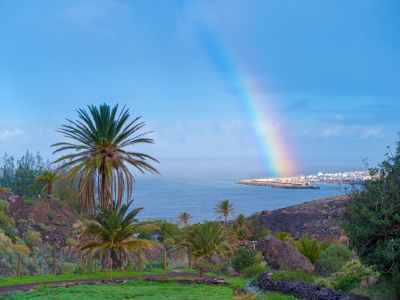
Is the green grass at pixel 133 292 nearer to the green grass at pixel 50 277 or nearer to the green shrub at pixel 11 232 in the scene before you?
the green grass at pixel 50 277

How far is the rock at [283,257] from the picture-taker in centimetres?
2359

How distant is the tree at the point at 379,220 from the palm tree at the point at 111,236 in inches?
524

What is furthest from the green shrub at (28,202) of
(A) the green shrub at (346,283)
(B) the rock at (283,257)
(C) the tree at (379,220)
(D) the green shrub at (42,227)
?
(C) the tree at (379,220)

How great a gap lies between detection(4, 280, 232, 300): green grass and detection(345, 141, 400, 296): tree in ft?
17.4

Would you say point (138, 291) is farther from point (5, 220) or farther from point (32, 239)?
point (5, 220)

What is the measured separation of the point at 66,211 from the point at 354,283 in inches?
1313

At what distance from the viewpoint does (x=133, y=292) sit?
17391mm

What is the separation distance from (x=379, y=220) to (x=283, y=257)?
12.3m

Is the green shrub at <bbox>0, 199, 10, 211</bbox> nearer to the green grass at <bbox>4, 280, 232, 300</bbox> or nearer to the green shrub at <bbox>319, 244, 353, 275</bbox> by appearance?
the green grass at <bbox>4, 280, 232, 300</bbox>

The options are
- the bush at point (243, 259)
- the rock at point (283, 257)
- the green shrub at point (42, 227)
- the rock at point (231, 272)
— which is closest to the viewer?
the rock at point (283, 257)

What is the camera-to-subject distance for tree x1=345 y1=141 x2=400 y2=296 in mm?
12352

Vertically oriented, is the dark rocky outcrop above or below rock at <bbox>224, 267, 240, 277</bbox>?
above

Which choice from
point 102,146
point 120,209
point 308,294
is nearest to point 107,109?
point 102,146

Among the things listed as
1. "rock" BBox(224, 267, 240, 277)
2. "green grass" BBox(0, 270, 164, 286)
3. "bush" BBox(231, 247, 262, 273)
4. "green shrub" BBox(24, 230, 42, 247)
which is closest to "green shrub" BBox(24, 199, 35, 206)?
"green shrub" BBox(24, 230, 42, 247)
